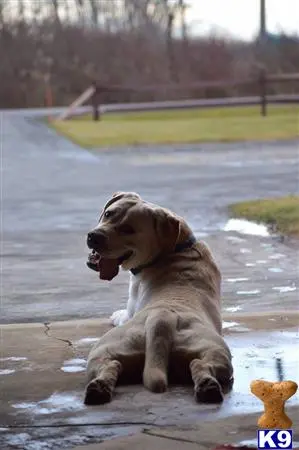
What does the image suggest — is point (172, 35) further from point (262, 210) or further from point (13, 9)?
point (262, 210)

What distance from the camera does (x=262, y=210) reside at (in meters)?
7.19

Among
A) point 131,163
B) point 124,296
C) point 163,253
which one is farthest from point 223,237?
point 131,163

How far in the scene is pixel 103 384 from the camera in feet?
9.22

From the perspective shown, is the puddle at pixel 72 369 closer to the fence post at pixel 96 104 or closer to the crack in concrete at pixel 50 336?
the crack in concrete at pixel 50 336

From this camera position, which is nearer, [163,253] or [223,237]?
[163,253]

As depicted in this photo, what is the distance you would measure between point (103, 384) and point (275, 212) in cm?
432

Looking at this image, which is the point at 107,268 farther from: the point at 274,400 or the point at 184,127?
the point at 184,127

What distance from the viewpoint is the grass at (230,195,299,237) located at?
6494 millimetres

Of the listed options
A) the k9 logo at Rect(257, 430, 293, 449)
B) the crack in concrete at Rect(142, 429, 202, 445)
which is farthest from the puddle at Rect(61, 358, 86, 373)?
the k9 logo at Rect(257, 430, 293, 449)

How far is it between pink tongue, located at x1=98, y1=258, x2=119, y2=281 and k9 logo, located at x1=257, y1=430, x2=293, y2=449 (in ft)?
3.09

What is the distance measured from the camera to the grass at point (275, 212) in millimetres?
6494

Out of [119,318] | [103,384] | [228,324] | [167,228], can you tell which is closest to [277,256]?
[228,324]

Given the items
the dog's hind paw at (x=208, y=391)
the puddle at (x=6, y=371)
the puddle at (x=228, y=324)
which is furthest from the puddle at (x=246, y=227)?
the dog's hind paw at (x=208, y=391)

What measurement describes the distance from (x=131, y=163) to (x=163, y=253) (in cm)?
749
